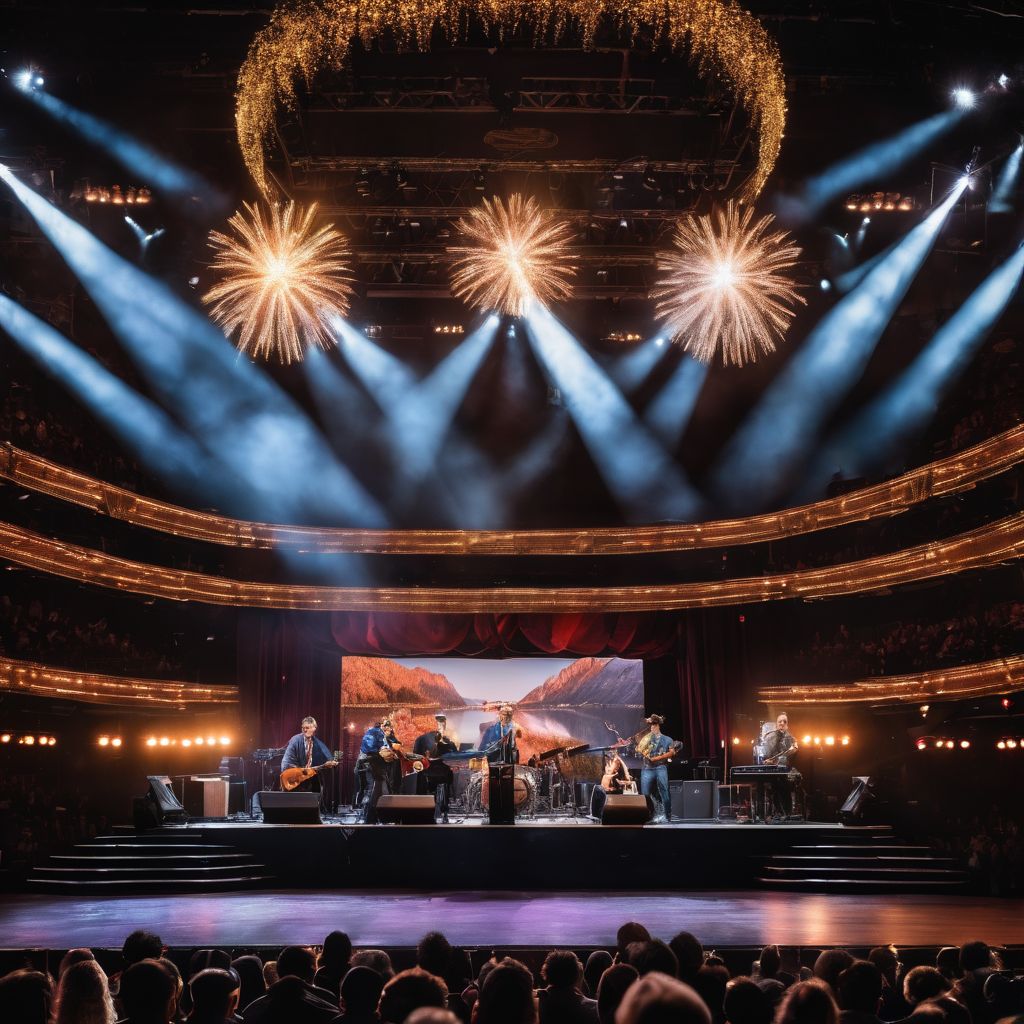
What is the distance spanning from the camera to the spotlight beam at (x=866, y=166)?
16.0 meters

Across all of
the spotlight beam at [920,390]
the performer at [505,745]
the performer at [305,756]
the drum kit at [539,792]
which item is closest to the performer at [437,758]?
the performer at [505,745]

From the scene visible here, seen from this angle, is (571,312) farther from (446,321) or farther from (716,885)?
(716,885)

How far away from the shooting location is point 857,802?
16.2 m

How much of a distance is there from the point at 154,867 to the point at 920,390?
16183 mm

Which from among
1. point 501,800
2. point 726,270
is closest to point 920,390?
point 726,270

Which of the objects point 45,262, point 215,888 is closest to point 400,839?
point 215,888

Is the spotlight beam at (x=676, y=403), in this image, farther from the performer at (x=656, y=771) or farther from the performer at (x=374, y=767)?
the performer at (x=374, y=767)

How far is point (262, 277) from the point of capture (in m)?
14.9

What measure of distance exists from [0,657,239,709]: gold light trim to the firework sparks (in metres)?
8.75

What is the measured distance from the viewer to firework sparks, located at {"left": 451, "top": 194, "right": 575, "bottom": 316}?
1507 cm

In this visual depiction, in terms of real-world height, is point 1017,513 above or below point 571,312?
below

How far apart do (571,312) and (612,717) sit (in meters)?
8.79

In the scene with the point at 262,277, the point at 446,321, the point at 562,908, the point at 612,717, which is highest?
the point at 446,321

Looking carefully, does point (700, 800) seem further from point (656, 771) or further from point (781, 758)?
point (781, 758)
